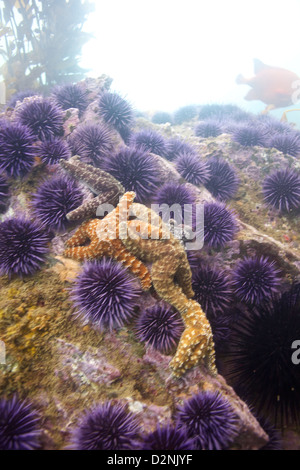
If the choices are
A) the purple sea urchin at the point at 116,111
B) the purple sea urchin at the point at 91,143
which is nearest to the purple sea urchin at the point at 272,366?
the purple sea urchin at the point at 91,143

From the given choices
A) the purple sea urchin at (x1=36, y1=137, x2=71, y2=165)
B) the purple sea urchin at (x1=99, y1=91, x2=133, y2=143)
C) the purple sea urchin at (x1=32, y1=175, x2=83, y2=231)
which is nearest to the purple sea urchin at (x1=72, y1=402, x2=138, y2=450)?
the purple sea urchin at (x1=32, y1=175, x2=83, y2=231)

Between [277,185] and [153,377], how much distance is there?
4.23 metres

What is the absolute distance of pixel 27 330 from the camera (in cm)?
312

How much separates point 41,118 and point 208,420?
534cm

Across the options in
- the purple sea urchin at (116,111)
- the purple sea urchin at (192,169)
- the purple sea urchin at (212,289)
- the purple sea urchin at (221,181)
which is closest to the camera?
the purple sea urchin at (212,289)

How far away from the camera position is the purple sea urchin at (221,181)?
555cm

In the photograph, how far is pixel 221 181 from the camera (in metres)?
5.55

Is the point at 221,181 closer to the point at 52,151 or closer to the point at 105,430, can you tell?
the point at 52,151

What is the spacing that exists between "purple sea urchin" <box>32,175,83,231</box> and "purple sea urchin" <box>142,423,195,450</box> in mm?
2854

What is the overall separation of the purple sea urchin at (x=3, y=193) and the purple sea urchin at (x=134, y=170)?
1636 millimetres

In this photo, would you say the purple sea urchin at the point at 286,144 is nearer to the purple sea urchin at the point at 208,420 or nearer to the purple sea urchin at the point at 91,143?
the purple sea urchin at the point at 91,143

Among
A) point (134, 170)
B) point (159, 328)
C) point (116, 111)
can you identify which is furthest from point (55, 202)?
point (116, 111)

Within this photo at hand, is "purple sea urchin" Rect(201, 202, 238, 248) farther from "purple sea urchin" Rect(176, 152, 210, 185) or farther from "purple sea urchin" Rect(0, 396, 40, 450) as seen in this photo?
"purple sea urchin" Rect(0, 396, 40, 450)
